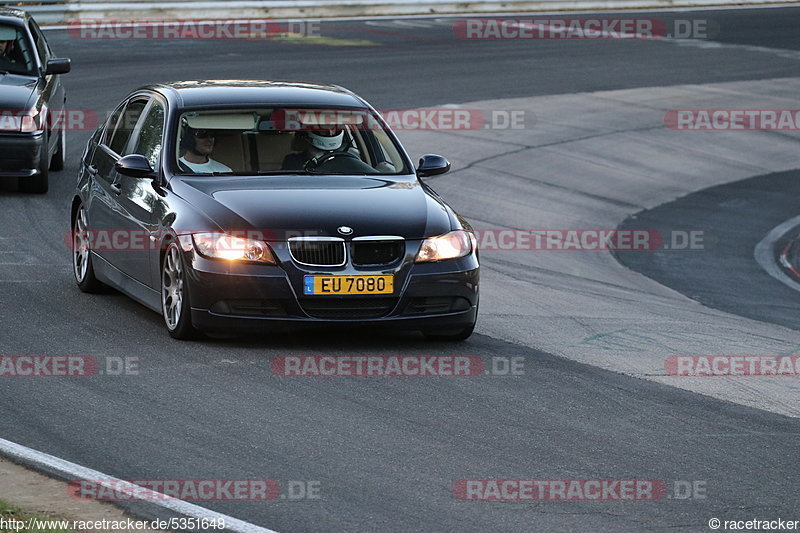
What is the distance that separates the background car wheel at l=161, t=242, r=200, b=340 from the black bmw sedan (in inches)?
0.5

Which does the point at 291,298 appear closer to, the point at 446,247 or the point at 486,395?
the point at 446,247

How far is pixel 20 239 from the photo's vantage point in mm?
13023

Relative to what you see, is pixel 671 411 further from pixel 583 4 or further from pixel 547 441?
pixel 583 4

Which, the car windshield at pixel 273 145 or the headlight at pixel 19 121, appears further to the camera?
the headlight at pixel 19 121

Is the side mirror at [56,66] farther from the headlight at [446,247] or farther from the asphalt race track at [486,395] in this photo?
the headlight at [446,247]

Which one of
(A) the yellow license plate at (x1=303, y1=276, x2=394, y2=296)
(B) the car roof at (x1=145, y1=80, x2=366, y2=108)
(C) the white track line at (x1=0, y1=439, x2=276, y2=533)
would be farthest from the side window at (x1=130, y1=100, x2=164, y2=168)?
(C) the white track line at (x1=0, y1=439, x2=276, y2=533)

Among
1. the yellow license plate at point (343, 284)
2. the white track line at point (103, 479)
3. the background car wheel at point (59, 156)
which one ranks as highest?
the yellow license plate at point (343, 284)

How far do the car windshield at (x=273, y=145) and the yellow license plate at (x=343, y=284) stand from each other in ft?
4.15

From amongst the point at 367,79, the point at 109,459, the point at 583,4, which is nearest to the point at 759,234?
the point at 367,79

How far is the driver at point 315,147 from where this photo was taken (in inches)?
396

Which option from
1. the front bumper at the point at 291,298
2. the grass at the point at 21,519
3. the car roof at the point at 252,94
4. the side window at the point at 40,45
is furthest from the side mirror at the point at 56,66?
the grass at the point at 21,519

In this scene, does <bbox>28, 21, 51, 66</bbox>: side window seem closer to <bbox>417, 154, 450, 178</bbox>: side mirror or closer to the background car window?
the background car window

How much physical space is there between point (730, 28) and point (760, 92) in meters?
7.66

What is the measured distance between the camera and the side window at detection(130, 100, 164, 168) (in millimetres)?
10172
